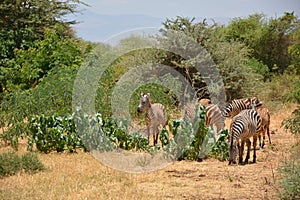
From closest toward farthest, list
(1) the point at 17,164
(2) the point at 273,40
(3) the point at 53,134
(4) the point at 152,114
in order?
(1) the point at 17,164 < (3) the point at 53,134 < (4) the point at 152,114 < (2) the point at 273,40

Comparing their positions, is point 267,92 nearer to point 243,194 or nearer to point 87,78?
point 87,78

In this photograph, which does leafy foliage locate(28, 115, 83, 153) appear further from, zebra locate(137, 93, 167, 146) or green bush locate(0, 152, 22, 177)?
green bush locate(0, 152, 22, 177)

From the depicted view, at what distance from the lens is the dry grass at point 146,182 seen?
752cm

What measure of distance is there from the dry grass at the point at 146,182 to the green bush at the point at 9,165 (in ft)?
0.83

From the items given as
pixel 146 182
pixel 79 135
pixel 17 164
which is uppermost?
pixel 79 135

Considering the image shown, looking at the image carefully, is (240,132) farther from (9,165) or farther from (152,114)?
(9,165)

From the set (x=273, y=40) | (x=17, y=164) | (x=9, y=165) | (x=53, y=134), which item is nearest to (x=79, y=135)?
(x=53, y=134)

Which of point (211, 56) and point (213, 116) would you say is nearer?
point (213, 116)

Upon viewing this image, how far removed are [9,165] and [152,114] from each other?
15.7 feet

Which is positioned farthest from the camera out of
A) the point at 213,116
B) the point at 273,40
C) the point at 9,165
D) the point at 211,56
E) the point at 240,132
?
the point at 273,40

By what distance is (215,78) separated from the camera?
795 inches

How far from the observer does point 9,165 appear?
910cm

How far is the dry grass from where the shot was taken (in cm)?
752

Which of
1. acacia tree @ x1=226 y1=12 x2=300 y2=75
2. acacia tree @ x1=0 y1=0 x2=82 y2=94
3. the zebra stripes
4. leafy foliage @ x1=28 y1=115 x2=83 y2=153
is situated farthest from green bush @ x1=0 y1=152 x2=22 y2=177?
acacia tree @ x1=226 y1=12 x2=300 y2=75
